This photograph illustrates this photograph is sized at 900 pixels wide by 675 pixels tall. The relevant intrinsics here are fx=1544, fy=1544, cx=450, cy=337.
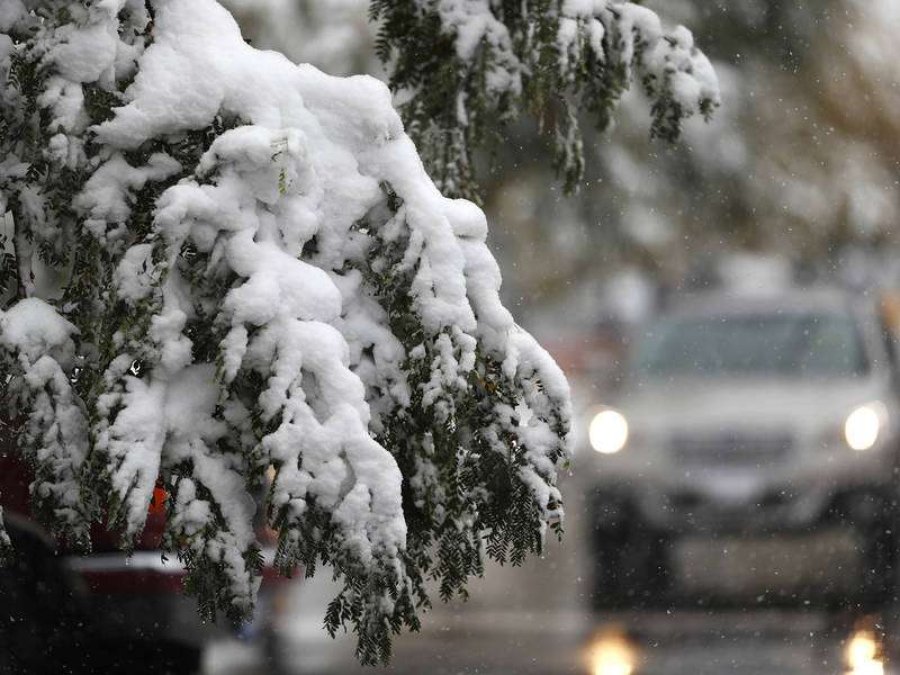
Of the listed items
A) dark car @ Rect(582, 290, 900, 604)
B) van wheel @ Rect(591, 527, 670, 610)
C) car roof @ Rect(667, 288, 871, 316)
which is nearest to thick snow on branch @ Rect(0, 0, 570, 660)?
van wheel @ Rect(591, 527, 670, 610)

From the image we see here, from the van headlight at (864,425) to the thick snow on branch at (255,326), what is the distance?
6.15 m

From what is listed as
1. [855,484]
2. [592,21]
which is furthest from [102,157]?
[855,484]

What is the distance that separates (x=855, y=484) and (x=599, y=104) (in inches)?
207

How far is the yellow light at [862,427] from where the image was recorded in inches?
370

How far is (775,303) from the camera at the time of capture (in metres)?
11.7

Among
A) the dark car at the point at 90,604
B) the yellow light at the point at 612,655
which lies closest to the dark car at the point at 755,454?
the yellow light at the point at 612,655

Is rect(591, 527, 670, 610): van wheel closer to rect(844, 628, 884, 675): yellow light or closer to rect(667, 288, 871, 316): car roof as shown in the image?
rect(844, 628, 884, 675): yellow light

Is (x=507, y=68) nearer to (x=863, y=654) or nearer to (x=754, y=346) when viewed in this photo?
(x=863, y=654)

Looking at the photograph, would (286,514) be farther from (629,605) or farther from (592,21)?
(629,605)

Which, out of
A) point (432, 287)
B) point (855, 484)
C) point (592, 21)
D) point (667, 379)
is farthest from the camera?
point (667, 379)

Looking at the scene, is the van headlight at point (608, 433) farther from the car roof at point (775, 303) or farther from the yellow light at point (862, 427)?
the car roof at point (775, 303)

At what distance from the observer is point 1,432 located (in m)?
3.67

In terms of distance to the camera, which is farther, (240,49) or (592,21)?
(592,21)

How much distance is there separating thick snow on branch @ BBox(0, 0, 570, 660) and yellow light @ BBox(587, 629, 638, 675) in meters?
2.90
